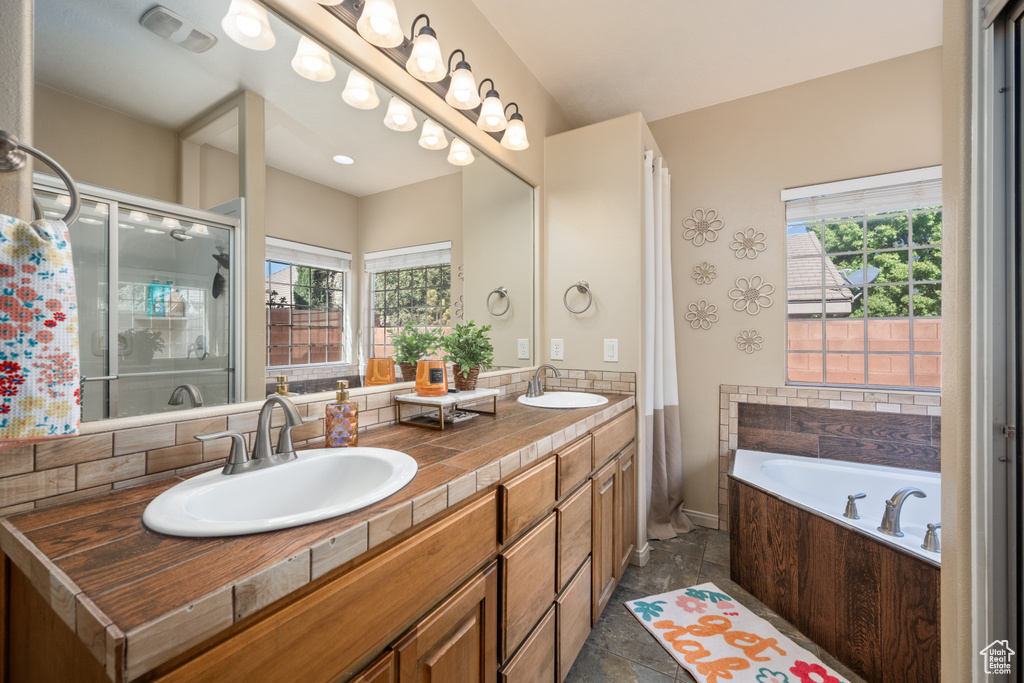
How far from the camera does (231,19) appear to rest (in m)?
1.02

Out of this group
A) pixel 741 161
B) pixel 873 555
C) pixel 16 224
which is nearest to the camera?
pixel 16 224

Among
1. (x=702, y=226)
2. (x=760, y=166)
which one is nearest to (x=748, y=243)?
(x=702, y=226)

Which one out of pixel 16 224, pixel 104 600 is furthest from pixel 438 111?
pixel 104 600

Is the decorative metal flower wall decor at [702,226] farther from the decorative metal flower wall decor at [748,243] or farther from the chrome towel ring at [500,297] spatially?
the chrome towel ring at [500,297]

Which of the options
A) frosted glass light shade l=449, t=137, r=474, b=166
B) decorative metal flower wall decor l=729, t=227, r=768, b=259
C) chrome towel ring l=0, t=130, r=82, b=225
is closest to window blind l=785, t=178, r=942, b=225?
decorative metal flower wall decor l=729, t=227, r=768, b=259

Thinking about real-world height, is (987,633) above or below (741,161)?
below

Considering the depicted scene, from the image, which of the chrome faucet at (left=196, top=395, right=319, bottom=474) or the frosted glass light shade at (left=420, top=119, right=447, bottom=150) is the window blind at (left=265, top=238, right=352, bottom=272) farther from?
the frosted glass light shade at (left=420, top=119, right=447, bottom=150)

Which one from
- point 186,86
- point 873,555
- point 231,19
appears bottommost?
point 873,555

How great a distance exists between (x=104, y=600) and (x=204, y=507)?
31 centimetres

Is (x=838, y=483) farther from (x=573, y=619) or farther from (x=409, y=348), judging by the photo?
(x=409, y=348)

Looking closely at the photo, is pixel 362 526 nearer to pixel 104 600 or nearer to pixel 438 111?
pixel 104 600

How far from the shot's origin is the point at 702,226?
2.72 metres

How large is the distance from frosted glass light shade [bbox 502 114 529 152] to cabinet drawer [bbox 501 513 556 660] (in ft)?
5.19

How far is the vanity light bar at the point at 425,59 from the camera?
1248mm
